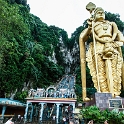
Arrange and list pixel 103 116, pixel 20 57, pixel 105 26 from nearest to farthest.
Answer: pixel 103 116 < pixel 105 26 < pixel 20 57

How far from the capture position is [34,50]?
22.7 metres

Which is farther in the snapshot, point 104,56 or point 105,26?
point 105,26

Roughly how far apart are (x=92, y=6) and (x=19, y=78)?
495 inches

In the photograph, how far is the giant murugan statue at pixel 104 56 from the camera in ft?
18.7

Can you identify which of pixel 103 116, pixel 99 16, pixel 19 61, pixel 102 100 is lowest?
pixel 103 116

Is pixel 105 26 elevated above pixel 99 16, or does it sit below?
below

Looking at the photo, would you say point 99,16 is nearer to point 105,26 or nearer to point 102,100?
point 105,26

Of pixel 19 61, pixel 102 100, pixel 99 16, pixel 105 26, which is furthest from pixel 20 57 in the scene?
pixel 102 100

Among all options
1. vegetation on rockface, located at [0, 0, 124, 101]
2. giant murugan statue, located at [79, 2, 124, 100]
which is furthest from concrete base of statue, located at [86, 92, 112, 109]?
vegetation on rockface, located at [0, 0, 124, 101]

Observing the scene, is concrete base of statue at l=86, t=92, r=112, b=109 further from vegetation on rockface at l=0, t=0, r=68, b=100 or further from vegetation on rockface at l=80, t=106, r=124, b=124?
vegetation on rockface at l=0, t=0, r=68, b=100

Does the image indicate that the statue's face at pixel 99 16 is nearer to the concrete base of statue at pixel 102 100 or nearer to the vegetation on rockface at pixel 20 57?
the concrete base of statue at pixel 102 100

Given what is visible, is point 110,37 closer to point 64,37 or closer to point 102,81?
point 102,81

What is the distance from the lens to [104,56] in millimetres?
5918

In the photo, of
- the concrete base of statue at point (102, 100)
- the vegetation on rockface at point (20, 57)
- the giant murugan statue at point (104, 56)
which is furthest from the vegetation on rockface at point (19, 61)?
the concrete base of statue at point (102, 100)
